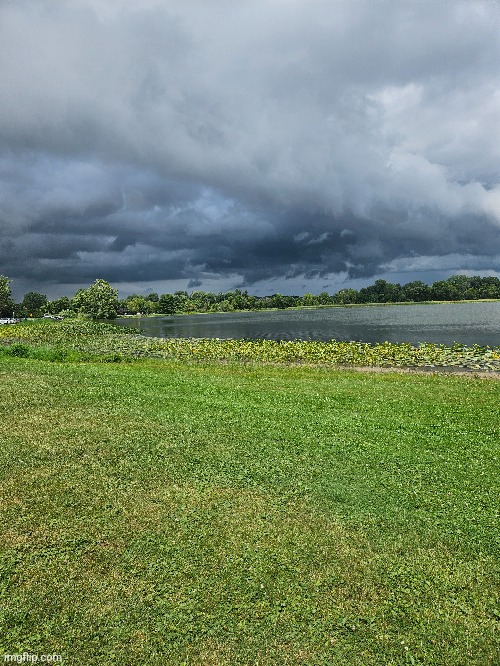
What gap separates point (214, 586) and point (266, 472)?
3.08m

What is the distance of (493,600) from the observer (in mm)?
4715

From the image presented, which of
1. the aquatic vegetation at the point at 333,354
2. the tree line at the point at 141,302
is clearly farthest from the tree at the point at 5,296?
the aquatic vegetation at the point at 333,354

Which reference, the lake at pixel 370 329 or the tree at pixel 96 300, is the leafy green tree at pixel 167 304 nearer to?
the tree at pixel 96 300

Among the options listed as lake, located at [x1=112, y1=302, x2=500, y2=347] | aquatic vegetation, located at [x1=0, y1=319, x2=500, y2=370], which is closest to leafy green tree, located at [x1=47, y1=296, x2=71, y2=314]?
lake, located at [x1=112, y1=302, x2=500, y2=347]

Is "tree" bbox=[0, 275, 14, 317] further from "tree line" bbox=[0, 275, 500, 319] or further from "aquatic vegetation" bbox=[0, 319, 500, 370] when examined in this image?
"aquatic vegetation" bbox=[0, 319, 500, 370]

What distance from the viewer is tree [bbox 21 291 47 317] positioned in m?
148

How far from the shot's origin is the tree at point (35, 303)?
487 feet

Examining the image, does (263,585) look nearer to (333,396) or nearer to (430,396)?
(333,396)

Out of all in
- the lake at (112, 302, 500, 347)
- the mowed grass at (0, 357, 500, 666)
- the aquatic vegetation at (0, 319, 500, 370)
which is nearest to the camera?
the mowed grass at (0, 357, 500, 666)

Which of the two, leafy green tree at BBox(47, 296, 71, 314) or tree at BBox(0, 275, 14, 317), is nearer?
tree at BBox(0, 275, 14, 317)

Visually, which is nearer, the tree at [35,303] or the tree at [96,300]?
the tree at [96,300]

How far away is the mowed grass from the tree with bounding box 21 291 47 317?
152014 millimetres

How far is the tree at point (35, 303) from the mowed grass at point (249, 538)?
15201 centimetres

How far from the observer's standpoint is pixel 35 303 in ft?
518
